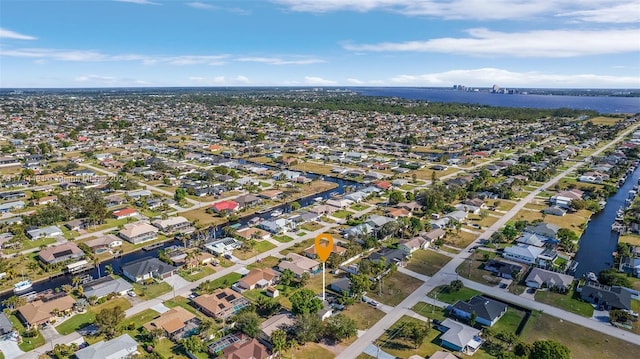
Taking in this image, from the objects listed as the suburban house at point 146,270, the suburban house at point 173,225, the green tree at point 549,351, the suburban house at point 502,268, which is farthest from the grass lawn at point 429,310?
the suburban house at point 173,225

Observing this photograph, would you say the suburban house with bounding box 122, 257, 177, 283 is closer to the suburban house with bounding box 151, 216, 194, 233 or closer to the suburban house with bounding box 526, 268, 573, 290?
the suburban house with bounding box 151, 216, 194, 233

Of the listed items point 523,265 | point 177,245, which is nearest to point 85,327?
point 177,245

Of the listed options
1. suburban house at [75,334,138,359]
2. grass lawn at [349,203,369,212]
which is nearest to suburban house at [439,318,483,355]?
suburban house at [75,334,138,359]

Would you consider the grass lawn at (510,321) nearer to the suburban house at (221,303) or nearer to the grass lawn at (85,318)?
the suburban house at (221,303)

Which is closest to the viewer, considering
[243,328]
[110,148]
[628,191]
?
[243,328]

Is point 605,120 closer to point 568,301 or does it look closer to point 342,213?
point 342,213

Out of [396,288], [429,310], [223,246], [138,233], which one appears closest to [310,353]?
[429,310]

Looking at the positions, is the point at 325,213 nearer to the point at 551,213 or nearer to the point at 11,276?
the point at 551,213
